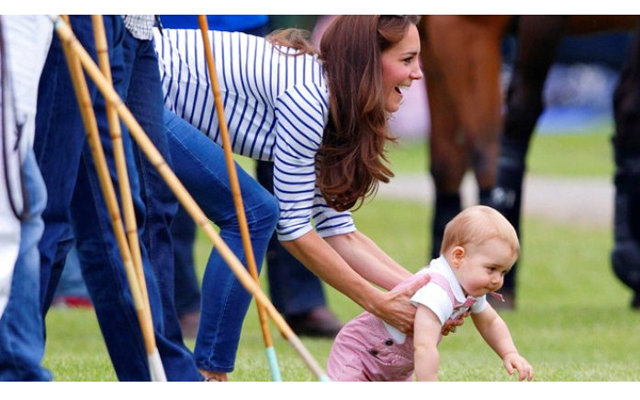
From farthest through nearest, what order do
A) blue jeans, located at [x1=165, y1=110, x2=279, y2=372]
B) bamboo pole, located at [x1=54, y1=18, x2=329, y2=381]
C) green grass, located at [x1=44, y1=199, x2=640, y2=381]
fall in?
green grass, located at [x1=44, y1=199, x2=640, y2=381] → blue jeans, located at [x1=165, y1=110, x2=279, y2=372] → bamboo pole, located at [x1=54, y1=18, x2=329, y2=381]

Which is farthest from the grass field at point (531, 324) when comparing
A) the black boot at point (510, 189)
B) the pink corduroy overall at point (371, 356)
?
the pink corduroy overall at point (371, 356)

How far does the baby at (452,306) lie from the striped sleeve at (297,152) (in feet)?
1.13

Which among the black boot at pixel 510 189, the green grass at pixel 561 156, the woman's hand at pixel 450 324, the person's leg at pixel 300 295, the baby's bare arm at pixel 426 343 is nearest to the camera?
the baby's bare arm at pixel 426 343

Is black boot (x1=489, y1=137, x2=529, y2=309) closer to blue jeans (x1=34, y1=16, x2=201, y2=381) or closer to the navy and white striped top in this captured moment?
the navy and white striped top

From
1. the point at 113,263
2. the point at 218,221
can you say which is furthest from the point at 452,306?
the point at 113,263

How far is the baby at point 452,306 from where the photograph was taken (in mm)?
3514

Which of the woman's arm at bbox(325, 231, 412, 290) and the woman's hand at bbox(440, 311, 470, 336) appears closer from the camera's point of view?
the woman's hand at bbox(440, 311, 470, 336)

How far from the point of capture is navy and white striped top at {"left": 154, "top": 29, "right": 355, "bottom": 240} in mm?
3613

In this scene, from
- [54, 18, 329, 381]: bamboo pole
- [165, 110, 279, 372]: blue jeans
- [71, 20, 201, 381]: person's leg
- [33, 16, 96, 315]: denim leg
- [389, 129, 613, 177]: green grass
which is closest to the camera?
[54, 18, 329, 381]: bamboo pole

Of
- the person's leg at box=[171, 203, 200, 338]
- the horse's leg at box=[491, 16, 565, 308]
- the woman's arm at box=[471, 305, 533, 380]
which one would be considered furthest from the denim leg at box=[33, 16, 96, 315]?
the horse's leg at box=[491, 16, 565, 308]

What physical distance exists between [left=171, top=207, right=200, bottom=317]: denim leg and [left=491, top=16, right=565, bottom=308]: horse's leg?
181 centimetres

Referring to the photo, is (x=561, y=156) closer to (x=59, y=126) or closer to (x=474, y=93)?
(x=474, y=93)

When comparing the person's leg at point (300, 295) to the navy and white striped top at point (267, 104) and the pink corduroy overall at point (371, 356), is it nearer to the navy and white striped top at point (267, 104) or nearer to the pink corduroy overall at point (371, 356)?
the navy and white striped top at point (267, 104)
